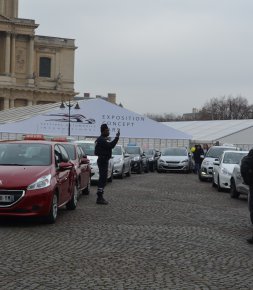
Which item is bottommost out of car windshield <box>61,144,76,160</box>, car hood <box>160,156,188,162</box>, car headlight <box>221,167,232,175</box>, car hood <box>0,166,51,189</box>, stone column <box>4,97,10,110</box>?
car hood <box>160,156,188,162</box>

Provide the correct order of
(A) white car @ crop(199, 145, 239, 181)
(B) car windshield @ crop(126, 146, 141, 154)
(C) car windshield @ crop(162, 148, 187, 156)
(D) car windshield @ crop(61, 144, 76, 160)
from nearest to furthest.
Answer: (D) car windshield @ crop(61, 144, 76, 160), (A) white car @ crop(199, 145, 239, 181), (B) car windshield @ crop(126, 146, 141, 154), (C) car windshield @ crop(162, 148, 187, 156)

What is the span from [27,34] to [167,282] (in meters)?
78.3

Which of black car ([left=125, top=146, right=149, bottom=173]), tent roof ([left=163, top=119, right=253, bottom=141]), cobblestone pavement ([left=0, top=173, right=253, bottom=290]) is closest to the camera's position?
cobblestone pavement ([left=0, top=173, right=253, bottom=290])

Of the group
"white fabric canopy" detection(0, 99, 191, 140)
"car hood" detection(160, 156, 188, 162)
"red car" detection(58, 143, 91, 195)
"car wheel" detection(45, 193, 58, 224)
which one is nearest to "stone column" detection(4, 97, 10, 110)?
"white fabric canopy" detection(0, 99, 191, 140)

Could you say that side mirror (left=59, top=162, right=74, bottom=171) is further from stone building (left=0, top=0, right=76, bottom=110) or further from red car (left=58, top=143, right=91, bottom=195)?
stone building (left=0, top=0, right=76, bottom=110)

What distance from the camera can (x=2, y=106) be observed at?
79000 mm

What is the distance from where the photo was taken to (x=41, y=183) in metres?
10.5

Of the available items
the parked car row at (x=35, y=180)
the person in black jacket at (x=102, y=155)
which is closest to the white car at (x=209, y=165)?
the person in black jacket at (x=102, y=155)

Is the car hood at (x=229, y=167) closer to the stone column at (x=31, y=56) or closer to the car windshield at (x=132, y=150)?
the car windshield at (x=132, y=150)

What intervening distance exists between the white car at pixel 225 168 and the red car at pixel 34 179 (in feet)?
25.1

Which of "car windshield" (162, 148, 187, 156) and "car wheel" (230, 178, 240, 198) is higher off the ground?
"car windshield" (162, 148, 187, 156)

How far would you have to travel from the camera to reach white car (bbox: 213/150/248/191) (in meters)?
19.1

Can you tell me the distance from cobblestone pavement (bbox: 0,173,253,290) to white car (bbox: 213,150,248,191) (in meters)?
5.05

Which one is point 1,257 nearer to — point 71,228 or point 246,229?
point 71,228
